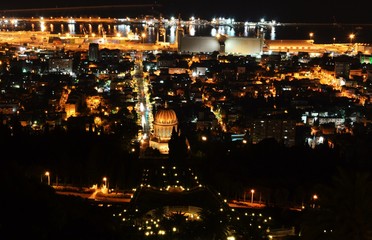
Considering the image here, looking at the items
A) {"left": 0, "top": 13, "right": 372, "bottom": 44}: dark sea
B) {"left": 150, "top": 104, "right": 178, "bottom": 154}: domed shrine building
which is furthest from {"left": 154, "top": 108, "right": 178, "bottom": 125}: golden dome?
{"left": 0, "top": 13, "right": 372, "bottom": 44}: dark sea

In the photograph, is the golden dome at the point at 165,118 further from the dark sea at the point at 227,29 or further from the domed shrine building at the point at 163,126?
the dark sea at the point at 227,29

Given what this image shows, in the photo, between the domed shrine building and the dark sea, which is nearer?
the domed shrine building

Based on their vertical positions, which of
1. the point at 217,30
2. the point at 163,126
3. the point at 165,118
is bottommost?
the point at 163,126

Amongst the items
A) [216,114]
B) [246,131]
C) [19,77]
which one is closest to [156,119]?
[246,131]

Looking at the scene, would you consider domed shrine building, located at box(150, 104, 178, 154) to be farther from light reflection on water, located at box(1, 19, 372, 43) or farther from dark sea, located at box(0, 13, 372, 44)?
dark sea, located at box(0, 13, 372, 44)

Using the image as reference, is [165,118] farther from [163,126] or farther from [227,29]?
[227,29]

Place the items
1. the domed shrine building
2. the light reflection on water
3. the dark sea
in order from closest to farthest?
the domed shrine building → the light reflection on water → the dark sea

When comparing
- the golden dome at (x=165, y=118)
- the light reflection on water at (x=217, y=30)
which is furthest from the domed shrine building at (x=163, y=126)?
the light reflection on water at (x=217, y=30)

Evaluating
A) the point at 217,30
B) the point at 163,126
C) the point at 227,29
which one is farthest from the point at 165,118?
the point at 227,29

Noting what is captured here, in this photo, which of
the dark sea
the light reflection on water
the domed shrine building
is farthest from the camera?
the dark sea

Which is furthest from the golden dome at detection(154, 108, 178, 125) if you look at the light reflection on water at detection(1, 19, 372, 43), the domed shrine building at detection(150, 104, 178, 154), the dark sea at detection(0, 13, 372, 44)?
the dark sea at detection(0, 13, 372, 44)

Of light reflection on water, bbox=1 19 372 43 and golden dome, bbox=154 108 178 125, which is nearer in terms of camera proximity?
golden dome, bbox=154 108 178 125

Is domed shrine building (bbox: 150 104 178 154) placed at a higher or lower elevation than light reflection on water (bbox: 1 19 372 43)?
lower
